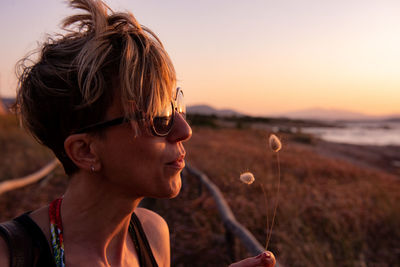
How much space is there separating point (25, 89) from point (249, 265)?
3.56 ft

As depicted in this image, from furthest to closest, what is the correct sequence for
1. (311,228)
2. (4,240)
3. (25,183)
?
(25,183) → (311,228) → (4,240)

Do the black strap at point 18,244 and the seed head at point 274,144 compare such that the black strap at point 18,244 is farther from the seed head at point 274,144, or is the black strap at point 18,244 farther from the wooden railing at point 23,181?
the wooden railing at point 23,181

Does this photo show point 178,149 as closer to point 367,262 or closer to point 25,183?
point 367,262

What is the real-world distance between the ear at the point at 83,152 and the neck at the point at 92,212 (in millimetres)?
70

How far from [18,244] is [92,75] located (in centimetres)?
61

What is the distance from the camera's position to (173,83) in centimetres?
128

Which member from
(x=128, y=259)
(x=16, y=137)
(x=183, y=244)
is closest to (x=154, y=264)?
(x=128, y=259)

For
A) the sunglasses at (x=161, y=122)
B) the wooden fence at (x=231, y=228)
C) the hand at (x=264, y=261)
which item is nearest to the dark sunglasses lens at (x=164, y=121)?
the sunglasses at (x=161, y=122)

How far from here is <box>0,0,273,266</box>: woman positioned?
1093 mm

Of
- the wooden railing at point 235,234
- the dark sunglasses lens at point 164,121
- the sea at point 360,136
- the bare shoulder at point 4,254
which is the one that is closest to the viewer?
the bare shoulder at point 4,254

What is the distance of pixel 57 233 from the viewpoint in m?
1.17

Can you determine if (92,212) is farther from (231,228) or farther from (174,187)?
(231,228)

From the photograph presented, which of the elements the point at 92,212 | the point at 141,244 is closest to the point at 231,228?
the point at 141,244

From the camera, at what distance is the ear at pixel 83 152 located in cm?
115
